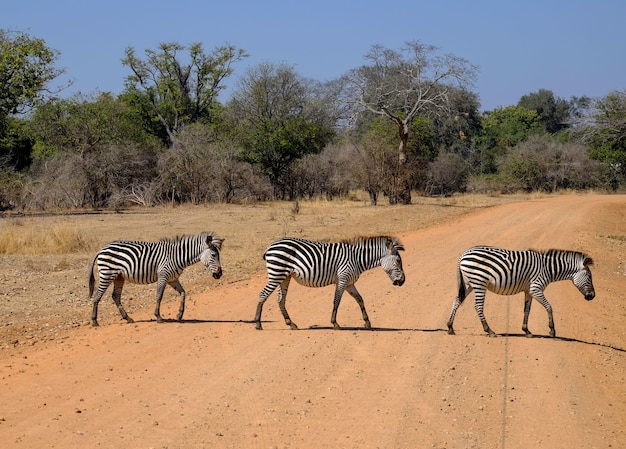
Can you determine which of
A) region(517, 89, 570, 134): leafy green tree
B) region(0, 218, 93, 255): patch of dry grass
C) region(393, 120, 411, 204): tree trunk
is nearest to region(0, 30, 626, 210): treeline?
region(393, 120, 411, 204): tree trunk

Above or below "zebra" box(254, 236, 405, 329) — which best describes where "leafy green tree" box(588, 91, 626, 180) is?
above

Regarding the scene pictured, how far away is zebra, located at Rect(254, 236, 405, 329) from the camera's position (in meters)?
11.7

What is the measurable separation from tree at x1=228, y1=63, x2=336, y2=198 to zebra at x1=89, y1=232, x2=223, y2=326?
104 ft

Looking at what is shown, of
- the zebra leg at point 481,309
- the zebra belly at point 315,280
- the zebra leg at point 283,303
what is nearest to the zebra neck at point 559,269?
the zebra leg at point 481,309

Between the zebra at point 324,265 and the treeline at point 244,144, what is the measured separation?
623 inches

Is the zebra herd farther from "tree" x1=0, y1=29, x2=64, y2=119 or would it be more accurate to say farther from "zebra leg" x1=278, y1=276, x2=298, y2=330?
"tree" x1=0, y1=29, x2=64, y2=119

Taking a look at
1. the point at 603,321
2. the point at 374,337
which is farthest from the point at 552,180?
the point at 374,337

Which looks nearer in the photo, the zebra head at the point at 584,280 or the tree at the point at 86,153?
the zebra head at the point at 584,280

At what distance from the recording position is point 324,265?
38.5 ft

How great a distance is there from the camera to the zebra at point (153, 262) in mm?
12289

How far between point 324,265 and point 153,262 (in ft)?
8.30

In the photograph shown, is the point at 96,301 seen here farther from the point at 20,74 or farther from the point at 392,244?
the point at 20,74

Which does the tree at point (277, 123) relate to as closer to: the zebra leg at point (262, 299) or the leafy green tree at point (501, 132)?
the leafy green tree at point (501, 132)

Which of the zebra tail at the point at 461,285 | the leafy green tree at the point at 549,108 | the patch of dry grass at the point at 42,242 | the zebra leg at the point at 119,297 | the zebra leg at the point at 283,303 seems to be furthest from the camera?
the leafy green tree at the point at 549,108
